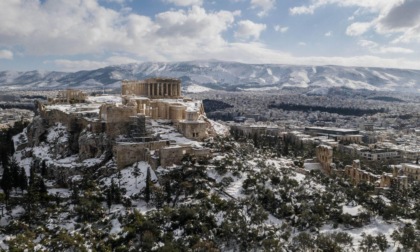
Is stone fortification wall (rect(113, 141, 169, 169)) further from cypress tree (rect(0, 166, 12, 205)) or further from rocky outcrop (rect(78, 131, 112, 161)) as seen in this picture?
cypress tree (rect(0, 166, 12, 205))

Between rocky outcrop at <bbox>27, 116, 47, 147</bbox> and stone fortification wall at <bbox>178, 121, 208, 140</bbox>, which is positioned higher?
stone fortification wall at <bbox>178, 121, 208, 140</bbox>

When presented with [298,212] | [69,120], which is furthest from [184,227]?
[69,120]

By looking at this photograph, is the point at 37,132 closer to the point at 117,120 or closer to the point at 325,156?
the point at 117,120

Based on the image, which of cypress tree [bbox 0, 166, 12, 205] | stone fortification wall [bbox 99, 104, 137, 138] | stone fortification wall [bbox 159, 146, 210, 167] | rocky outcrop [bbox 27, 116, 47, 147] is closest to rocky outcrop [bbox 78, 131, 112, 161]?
stone fortification wall [bbox 99, 104, 137, 138]

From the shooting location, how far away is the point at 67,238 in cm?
4909

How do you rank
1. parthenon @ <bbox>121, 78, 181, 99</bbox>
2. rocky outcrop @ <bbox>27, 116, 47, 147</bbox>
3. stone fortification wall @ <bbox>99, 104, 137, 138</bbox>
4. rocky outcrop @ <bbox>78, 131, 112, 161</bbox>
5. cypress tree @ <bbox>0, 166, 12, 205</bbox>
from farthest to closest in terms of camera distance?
parthenon @ <bbox>121, 78, 181, 99</bbox> < rocky outcrop @ <bbox>27, 116, 47, 147</bbox> < stone fortification wall @ <bbox>99, 104, 137, 138</bbox> < rocky outcrop @ <bbox>78, 131, 112, 161</bbox> < cypress tree @ <bbox>0, 166, 12, 205</bbox>

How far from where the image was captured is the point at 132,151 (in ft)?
222

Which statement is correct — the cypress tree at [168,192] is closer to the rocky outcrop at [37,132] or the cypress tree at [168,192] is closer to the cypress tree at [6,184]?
the cypress tree at [6,184]

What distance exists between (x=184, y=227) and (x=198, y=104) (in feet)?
149

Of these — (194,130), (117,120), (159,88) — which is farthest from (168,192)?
(159,88)

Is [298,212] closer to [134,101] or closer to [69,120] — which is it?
[134,101]

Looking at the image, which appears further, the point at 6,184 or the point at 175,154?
the point at 175,154

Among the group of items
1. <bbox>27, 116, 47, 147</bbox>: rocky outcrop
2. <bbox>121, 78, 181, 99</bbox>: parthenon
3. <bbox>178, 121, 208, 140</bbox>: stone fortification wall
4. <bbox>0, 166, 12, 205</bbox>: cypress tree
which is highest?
<bbox>121, 78, 181, 99</bbox>: parthenon

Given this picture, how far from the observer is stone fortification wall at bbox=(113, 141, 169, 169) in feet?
220
